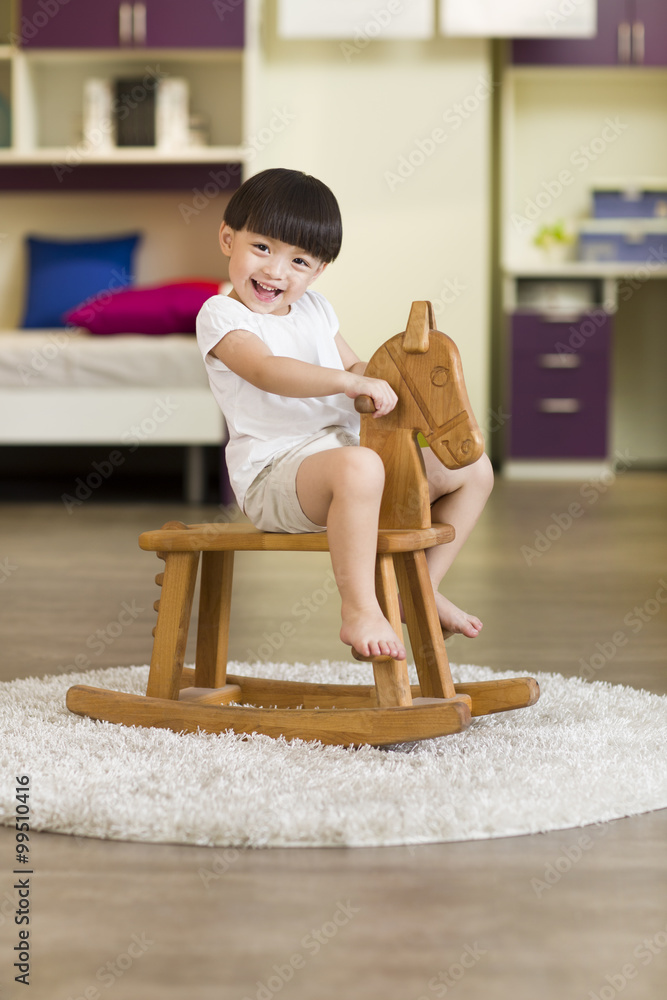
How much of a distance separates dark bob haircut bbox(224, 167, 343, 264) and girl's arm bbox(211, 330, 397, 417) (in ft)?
0.40

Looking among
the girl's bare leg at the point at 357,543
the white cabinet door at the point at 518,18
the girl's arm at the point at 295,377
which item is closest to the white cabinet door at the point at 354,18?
the white cabinet door at the point at 518,18

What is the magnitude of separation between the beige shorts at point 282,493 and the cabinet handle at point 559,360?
3.05m

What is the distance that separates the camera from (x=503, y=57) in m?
4.41

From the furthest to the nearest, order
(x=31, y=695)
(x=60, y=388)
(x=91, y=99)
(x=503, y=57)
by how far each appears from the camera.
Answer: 1. (x=503, y=57)
2. (x=91, y=99)
3. (x=60, y=388)
4. (x=31, y=695)

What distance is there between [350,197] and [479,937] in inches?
152

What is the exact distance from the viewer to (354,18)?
4.15 m

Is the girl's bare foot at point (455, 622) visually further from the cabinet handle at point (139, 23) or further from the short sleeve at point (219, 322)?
the cabinet handle at point (139, 23)

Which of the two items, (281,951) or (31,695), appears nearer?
(281,951)

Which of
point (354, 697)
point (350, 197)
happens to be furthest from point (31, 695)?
point (350, 197)

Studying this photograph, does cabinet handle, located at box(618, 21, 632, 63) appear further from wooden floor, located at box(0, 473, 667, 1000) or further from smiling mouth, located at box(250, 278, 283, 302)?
wooden floor, located at box(0, 473, 667, 1000)

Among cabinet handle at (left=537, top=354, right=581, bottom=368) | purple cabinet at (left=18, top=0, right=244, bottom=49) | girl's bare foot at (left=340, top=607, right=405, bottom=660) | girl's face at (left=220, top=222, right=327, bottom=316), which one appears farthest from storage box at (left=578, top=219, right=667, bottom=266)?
girl's bare foot at (left=340, top=607, right=405, bottom=660)

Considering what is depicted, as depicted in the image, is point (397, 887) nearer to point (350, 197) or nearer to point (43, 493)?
point (43, 493)

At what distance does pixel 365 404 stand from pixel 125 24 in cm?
326

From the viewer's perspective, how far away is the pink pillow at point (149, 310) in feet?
11.3
